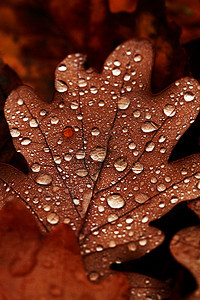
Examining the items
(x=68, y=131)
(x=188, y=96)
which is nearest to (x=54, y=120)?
(x=68, y=131)

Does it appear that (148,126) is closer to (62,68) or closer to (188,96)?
(188,96)

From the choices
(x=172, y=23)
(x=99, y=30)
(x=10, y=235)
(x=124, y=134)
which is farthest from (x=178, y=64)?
(x=10, y=235)

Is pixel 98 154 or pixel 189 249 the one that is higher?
pixel 98 154

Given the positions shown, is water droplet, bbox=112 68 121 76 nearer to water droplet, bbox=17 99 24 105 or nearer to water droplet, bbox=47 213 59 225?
water droplet, bbox=17 99 24 105

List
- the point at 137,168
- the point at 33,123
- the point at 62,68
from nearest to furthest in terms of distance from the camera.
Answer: the point at 137,168
the point at 33,123
the point at 62,68

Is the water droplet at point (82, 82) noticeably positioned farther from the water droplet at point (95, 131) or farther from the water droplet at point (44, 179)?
the water droplet at point (44, 179)

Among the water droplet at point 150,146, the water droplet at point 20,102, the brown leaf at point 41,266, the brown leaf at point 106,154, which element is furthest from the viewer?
the water droplet at point 20,102

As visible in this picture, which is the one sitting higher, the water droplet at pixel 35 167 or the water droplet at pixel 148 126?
the water droplet at pixel 148 126

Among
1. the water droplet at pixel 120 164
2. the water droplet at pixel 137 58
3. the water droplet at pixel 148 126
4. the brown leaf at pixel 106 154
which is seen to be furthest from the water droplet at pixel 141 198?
the water droplet at pixel 137 58
